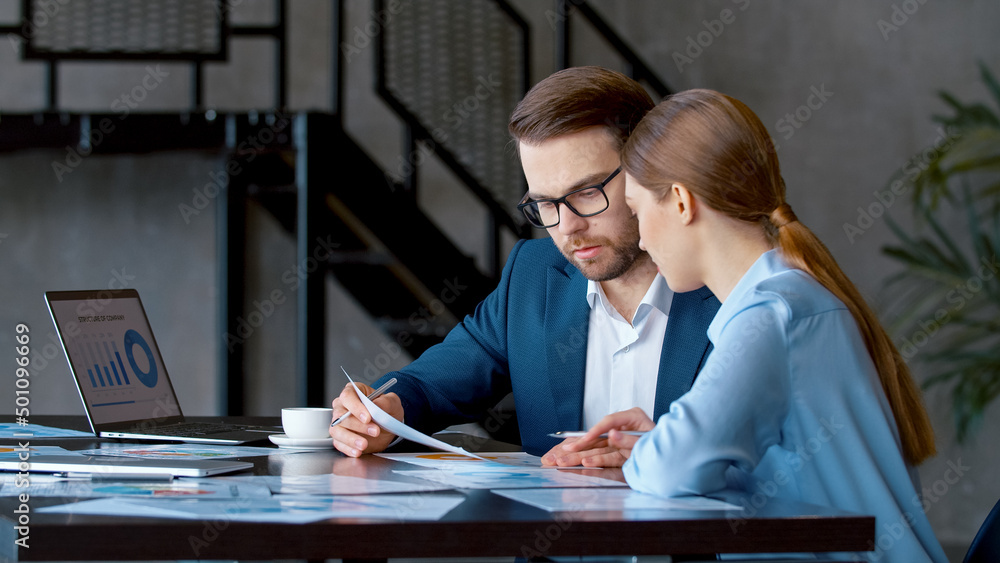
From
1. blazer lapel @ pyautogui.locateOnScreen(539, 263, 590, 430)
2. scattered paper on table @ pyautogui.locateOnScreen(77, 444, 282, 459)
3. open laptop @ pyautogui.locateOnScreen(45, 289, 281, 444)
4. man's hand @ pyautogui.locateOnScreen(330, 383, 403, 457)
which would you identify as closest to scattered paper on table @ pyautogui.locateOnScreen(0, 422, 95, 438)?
open laptop @ pyautogui.locateOnScreen(45, 289, 281, 444)

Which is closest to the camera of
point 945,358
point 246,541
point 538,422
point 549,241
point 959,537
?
point 246,541

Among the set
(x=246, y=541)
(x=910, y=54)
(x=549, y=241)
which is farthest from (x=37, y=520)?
(x=910, y=54)

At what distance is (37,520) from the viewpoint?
82 centimetres

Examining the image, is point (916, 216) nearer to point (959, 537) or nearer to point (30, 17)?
point (959, 537)

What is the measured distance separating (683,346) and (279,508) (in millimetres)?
799

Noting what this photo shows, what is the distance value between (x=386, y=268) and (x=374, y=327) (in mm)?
579

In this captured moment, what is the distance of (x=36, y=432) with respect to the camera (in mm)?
1526

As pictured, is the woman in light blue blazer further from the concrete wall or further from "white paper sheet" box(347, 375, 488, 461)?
the concrete wall

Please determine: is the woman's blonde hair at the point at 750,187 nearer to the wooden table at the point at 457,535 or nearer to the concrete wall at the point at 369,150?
the wooden table at the point at 457,535

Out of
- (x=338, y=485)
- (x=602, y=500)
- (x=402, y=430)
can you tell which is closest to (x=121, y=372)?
(x=402, y=430)

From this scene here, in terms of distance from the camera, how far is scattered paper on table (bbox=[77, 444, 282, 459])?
1.23m

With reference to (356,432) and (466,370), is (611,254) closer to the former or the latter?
(466,370)

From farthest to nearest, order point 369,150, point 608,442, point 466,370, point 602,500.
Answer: point 369,150 < point 466,370 < point 608,442 < point 602,500

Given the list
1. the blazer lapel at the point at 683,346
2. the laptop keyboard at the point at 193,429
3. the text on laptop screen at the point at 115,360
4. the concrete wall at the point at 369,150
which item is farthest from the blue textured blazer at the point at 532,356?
the concrete wall at the point at 369,150
